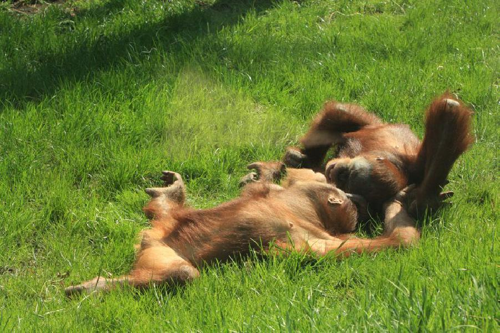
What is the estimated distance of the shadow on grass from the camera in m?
5.63

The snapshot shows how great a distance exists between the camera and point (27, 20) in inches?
258

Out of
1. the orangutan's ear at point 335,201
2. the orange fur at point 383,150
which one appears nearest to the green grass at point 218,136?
the orange fur at point 383,150

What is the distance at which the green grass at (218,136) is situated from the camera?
3391mm

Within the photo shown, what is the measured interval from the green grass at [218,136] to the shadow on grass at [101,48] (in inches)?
0.7

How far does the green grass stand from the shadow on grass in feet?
0.06

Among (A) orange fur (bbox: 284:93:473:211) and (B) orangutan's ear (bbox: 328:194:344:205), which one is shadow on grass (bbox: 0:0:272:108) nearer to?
(A) orange fur (bbox: 284:93:473:211)

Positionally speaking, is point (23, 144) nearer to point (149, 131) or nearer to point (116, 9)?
point (149, 131)

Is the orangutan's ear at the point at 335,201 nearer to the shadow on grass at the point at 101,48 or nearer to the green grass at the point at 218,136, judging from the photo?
the green grass at the point at 218,136

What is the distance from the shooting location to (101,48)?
20.1 ft

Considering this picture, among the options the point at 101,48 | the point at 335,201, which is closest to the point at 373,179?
the point at 335,201

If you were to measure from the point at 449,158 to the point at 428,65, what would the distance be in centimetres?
235

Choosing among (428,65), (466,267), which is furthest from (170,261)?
(428,65)

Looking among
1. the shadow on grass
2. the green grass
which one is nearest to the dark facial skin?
the green grass

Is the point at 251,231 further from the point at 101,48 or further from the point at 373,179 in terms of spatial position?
the point at 101,48
